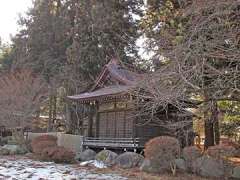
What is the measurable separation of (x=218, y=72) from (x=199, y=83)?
1.16 m

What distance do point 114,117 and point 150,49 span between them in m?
14.0

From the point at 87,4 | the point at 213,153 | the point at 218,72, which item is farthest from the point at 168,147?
the point at 87,4

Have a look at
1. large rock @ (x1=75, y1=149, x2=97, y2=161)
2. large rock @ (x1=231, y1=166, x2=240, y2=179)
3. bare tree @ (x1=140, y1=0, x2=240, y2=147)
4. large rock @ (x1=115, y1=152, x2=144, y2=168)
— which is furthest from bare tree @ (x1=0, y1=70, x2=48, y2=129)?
bare tree @ (x1=140, y1=0, x2=240, y2=147)

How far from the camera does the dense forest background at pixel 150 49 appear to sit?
21.4 feet

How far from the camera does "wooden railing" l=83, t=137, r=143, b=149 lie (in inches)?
734

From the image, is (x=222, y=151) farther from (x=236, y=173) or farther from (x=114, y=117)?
(x=114, y=117)

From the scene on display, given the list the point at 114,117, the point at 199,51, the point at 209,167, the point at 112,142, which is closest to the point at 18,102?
the point at 114,117

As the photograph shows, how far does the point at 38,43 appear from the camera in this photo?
1199 inches

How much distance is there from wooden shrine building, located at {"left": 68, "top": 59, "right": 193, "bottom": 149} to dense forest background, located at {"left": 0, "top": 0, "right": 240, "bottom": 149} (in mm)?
1769

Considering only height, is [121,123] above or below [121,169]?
above

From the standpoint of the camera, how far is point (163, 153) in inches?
539

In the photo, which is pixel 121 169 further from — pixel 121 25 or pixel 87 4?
pixel 87 4

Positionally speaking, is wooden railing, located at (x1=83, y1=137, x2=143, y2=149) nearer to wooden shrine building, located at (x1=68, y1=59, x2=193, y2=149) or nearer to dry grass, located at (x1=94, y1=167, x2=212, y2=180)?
wooden shrine building, located at (x1=68, y1=59, x2=193, y2=149)

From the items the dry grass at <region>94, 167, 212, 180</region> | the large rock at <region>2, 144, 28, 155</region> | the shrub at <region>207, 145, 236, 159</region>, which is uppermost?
the shrub at <region>207, 145, 236, 159</region>
